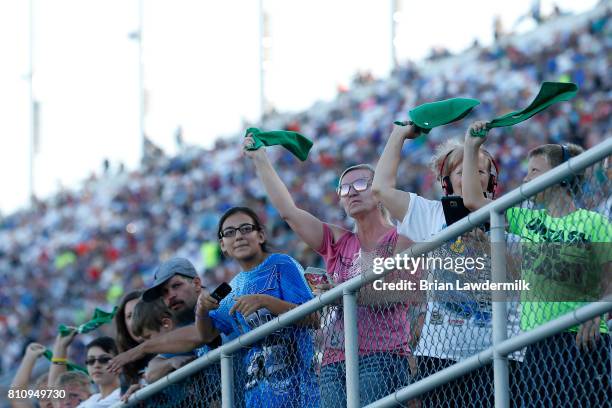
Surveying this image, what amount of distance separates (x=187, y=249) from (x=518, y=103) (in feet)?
17.6

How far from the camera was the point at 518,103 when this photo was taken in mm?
18141

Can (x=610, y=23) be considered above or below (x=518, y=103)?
above

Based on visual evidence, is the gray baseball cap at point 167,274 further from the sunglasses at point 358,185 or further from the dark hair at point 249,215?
the sunglasses at point 358,185

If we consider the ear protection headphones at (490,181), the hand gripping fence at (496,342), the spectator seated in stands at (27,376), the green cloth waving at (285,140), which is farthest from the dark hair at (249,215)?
the spectator seated in stands at (27,376)

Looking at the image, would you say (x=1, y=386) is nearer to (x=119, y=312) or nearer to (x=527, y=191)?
(x=119, y=312)

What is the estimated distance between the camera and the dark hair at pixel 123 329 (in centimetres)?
696

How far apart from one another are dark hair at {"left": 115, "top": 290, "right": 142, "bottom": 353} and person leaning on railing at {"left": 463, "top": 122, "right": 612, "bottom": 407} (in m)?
2.71

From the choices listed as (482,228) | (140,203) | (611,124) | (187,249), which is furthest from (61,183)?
(482,228)

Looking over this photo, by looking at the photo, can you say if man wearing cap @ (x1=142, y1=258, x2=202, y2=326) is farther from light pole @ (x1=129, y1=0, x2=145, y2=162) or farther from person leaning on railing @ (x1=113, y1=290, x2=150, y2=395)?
light pole @ (x1=129, y1=0, x2=145, y2=162)

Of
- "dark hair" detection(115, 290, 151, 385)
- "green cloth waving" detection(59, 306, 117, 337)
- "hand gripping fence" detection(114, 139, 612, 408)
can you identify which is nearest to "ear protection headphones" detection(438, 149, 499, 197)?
"hand gripping fence" detection(114, 139, 612, 408)

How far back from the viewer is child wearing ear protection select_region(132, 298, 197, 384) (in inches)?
256

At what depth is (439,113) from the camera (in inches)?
222

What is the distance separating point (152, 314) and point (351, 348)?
158 centimetres

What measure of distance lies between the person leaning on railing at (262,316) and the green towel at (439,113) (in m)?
0.85
